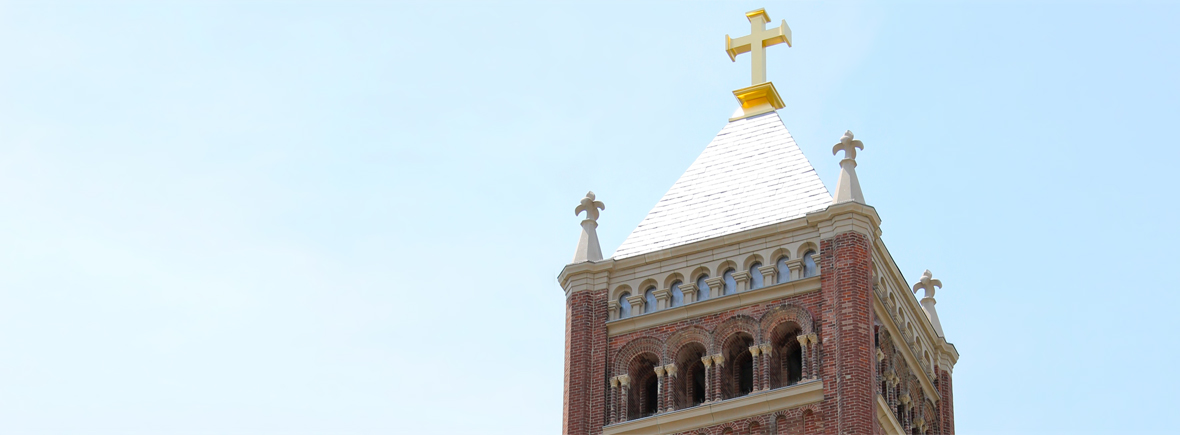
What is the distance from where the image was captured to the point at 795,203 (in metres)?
55.4

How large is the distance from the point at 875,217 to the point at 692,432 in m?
6.21

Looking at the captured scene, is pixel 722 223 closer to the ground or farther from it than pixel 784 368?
farther from it

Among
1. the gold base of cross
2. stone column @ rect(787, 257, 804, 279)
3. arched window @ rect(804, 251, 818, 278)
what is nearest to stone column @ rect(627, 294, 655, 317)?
stone column @ rect(787, 257, 804, 279)

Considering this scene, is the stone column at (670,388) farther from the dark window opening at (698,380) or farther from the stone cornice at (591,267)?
the stone cornice at (591,267)

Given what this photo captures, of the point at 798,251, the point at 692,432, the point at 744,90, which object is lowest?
the point at 692,432

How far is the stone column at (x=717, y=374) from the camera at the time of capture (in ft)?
170

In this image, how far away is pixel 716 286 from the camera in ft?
177

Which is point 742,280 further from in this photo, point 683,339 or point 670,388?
point 670,388

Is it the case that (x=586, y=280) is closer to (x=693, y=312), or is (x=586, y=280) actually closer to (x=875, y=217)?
(x=693, y=312)

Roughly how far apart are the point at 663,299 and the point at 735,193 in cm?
371

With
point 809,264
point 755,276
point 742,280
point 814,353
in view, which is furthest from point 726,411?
point 809,264

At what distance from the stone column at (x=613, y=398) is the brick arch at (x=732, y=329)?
223cm

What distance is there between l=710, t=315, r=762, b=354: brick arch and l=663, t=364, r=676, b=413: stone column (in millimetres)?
974

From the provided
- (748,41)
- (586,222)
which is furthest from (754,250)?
(748,41)
